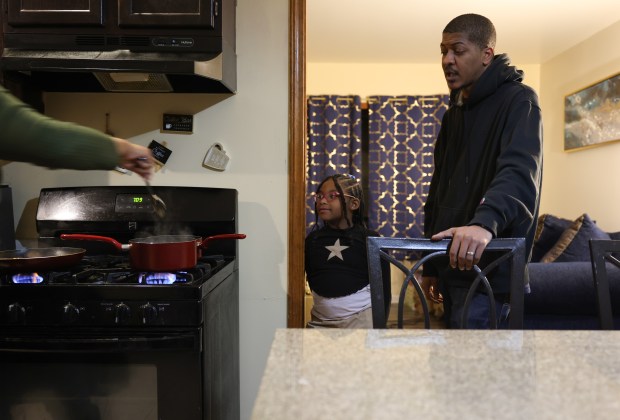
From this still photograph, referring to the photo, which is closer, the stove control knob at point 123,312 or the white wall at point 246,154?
the stove control knob at point 123,312

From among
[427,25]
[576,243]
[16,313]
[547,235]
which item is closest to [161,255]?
Result: [16,313]

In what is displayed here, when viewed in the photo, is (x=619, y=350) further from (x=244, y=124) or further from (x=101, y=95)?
(x=101, y=95)

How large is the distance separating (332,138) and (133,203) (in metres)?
Answer: 3.22

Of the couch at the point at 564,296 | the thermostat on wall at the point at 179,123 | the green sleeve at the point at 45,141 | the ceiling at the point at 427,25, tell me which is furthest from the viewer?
the ceiling at the point at 427,25

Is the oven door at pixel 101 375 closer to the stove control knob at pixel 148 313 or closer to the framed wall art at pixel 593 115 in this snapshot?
the stove control knob at pixel 148 313

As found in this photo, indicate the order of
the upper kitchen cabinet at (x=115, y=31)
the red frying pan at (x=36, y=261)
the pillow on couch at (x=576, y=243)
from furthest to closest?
the pillow on couch at (x=576, y=243) → the upper kitchen cabinet at (x=115, y=31) → the red frying pan at (x=36, y=261)

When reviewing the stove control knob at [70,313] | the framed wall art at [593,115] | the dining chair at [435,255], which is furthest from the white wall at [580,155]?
the stove control knob at [70,313]

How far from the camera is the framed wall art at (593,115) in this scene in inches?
146

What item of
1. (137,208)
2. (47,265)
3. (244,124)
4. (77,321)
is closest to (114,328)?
(77,321)

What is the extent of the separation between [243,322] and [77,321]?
2.38 feet

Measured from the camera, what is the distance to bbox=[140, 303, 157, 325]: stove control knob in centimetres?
139

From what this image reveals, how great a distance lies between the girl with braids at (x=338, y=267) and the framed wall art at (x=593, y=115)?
256 cm

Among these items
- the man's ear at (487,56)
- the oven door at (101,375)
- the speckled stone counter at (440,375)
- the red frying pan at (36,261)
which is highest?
the man's ear at (487,56)

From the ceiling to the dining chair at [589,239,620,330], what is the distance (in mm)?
2584
